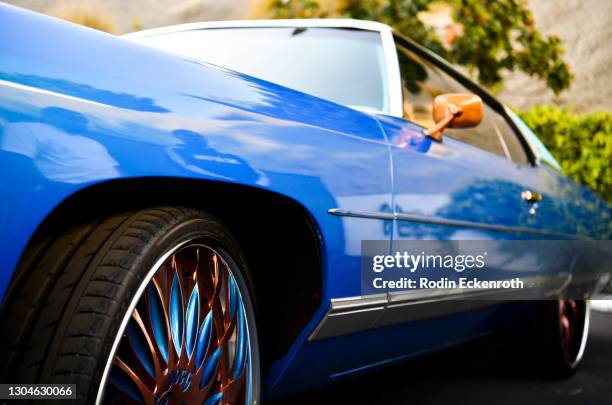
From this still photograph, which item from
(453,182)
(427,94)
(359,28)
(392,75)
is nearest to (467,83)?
(427,94)

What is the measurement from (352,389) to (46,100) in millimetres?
2468

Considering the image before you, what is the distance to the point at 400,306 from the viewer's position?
2436mm

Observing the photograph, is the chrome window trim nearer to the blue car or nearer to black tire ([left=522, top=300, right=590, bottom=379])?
the blue car

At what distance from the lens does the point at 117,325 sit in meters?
1.47

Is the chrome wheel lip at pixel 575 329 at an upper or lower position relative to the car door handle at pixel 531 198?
lower

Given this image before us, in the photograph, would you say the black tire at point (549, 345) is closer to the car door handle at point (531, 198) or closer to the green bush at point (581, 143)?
the car door handle at point (531, 198)

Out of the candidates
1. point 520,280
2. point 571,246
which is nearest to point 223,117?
point 520,280

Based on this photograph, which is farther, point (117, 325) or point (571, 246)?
point (571, 246)

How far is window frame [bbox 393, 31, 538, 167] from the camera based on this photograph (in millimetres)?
3363

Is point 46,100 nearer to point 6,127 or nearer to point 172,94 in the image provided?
point 6,127

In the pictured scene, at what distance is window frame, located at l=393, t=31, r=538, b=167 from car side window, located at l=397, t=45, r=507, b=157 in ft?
0.11

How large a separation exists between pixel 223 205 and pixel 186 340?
41 centimetres

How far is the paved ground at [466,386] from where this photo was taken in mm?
3357

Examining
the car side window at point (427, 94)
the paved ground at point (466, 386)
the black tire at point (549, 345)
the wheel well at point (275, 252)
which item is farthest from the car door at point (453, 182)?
the paved ground at point (466, 386)
